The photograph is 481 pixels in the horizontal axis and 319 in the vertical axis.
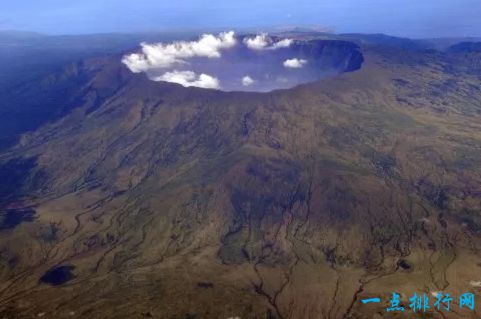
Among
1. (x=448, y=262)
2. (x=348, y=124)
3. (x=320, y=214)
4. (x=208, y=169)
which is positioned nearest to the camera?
(x=448, y=262)

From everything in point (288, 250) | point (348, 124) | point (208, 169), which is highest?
point (348, 124)

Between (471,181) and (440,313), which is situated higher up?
(471,181)

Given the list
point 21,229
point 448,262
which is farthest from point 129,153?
point 448,262

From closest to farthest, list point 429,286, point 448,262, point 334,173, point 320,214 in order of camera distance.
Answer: point 429,286, point 448,262, point 320,214, point 334,173

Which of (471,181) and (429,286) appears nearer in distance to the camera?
(429,286)

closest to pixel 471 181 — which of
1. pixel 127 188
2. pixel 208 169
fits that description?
pixel 208 169

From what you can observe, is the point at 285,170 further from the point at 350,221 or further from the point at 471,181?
the point at 471,181
